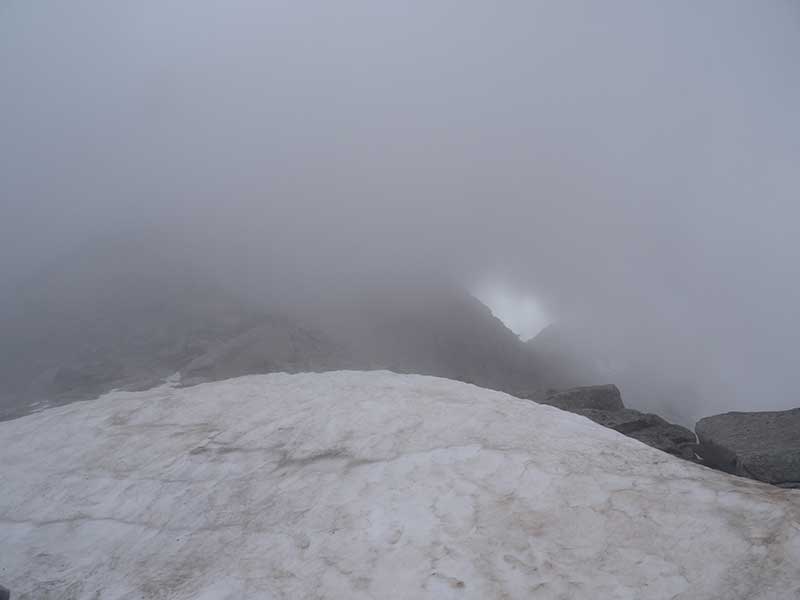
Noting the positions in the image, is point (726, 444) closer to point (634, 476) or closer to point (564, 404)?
point (564, 404)

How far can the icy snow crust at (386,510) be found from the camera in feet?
19.7

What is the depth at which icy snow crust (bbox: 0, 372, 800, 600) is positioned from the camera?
6016mm

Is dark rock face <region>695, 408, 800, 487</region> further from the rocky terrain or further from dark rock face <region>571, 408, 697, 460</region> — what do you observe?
dark rock face <region>571, 408, 697, 460</region>

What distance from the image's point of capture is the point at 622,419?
46.4 feet

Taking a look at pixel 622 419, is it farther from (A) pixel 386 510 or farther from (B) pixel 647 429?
(A) pixel 386 510

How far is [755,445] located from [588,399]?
487 centimetres

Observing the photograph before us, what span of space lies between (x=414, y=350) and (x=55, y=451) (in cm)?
2470

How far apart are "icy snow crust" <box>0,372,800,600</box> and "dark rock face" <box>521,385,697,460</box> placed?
16.5 feet

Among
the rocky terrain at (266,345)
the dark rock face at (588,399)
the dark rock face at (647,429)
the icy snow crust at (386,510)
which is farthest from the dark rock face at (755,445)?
the icy snow crust at (386,510)

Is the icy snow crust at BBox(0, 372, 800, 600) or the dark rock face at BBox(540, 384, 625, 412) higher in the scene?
the icy snow crust at BBox(0, 372, 800, 600)

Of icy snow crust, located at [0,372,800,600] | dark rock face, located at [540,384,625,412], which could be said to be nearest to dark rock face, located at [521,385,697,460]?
dark rock face, located at [540,384,625,412]

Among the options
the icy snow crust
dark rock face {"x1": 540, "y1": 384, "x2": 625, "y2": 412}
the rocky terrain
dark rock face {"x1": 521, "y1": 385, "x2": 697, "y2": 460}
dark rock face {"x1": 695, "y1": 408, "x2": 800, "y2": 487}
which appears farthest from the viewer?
dark rock face {"x1": 540, "y1": 384, "x2": 625, "y2": 412}

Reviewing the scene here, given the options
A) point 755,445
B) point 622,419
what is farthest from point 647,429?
point 755,445

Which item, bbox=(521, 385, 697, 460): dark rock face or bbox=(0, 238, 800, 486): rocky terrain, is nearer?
bbox=(521, 385, 697, 460): dark rock face
